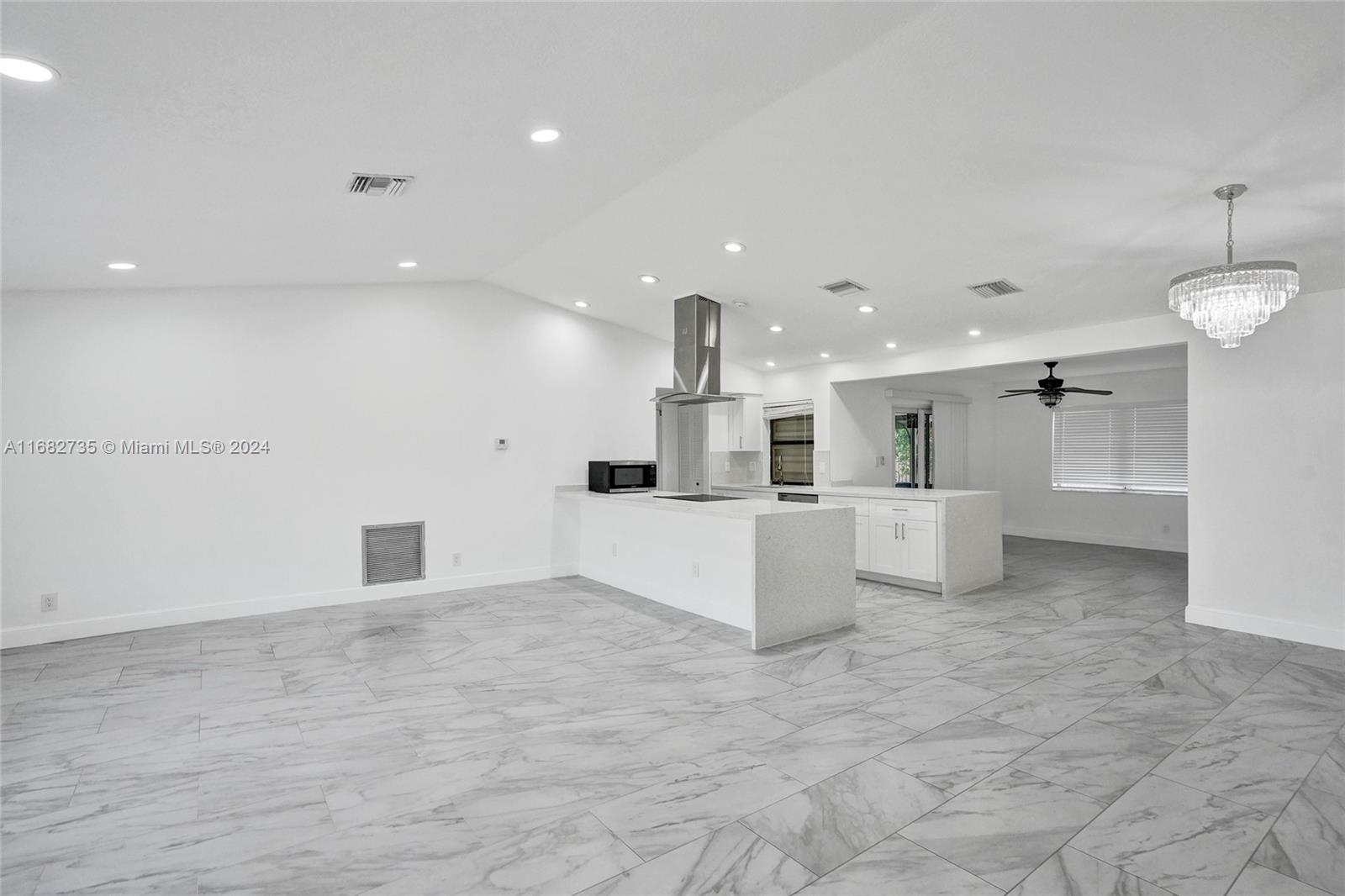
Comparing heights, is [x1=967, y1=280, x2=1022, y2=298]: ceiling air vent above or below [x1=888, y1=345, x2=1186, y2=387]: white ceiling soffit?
above

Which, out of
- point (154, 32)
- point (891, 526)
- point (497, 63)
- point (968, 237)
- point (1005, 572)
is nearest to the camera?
point (154, 32)

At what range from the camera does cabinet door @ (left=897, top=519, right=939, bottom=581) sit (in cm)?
619

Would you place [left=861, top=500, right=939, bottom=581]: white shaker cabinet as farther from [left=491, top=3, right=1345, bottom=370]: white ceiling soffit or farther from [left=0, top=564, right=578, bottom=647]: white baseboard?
[left=0, top=564, right=578, bottom=647]: white baseboard

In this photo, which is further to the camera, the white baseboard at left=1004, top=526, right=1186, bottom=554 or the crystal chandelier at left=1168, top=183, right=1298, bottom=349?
the white baseboard at left=1004, top=526, right=1186, bottom=554

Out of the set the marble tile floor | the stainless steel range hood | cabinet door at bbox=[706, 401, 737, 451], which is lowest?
the marble tile floor

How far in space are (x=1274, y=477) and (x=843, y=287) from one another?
129 inches

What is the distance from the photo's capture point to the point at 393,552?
20.2 feet

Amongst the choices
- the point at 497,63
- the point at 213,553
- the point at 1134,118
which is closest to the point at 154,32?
the point at 497,63

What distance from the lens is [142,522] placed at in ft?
16.7

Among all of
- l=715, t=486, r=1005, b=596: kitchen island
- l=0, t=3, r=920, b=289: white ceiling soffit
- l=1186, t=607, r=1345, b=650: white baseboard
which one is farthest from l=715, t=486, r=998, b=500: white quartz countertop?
l=0, t=3, r=920, b=289: white ceiling soffit

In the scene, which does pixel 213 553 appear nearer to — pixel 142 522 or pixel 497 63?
pixel 142 522

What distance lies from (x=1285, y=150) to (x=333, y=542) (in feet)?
21.9

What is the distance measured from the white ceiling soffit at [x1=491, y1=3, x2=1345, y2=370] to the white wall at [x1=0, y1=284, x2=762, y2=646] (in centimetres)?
122

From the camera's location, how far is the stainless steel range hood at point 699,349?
20.0 ft
